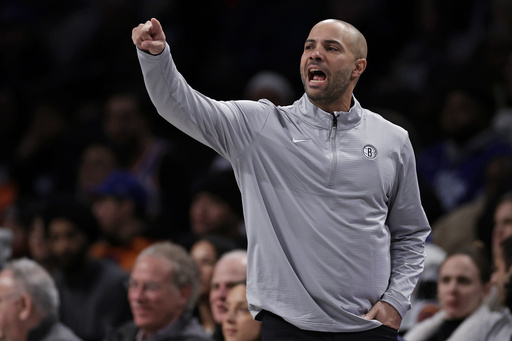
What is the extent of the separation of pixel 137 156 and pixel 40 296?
10.4ft

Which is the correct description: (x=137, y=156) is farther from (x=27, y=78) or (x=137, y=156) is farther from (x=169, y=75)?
(x=169, y=75)

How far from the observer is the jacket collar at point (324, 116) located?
3.21 meters

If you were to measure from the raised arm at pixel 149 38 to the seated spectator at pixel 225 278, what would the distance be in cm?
220

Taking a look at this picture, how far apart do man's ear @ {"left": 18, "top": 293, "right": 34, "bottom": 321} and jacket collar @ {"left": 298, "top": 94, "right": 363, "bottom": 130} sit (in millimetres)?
2257

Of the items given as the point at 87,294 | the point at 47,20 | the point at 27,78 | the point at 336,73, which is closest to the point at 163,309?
the point at 87,294

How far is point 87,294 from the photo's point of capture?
20.5ft

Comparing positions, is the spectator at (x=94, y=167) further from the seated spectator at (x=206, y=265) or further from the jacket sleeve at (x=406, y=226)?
the jacket sleeve at (x=406, y=226)

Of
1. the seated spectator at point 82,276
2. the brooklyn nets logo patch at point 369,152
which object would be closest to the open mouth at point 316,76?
the brooklyn nets logo patch at point 369,152

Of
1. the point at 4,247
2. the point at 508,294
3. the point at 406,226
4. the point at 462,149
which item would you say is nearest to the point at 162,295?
the point at 4,247

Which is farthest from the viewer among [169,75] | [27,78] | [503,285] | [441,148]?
[27,78]

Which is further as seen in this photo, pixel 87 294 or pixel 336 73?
pixel 87 294

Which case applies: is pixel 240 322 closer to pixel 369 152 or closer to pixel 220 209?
pixel 369 152

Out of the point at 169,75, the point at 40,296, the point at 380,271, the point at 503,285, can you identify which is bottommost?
the point at 40,296

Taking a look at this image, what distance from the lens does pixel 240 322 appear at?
15.1ft
